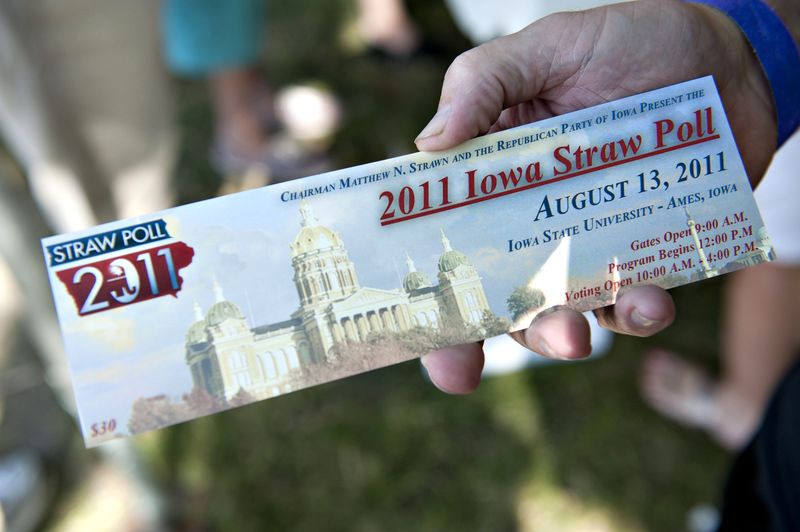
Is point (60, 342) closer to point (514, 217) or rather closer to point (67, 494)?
point (67, 494)

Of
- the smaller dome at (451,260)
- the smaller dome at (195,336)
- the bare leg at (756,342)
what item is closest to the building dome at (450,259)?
the smaller dome at (451,260)

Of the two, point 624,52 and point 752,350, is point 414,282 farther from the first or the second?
point 752,350

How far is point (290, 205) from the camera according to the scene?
0.91 metres

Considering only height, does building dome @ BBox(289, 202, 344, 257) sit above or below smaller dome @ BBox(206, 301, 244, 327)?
above

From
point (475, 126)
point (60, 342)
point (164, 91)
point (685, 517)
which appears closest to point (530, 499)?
point (685, 517)

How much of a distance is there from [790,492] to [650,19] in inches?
34.7

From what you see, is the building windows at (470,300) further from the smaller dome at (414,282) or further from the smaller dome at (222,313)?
the smaller dome at (222,313)

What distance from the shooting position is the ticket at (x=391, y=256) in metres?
0.87

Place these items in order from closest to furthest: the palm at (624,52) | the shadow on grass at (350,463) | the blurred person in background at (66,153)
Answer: the palm at (624,52) < the blurred person in background at (66,153) < the shadow on grass at (350,463)

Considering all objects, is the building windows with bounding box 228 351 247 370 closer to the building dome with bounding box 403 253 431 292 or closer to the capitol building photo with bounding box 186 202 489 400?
the capitol building photo with bounding box 186 202 489 400

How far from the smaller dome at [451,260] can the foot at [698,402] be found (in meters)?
1.24

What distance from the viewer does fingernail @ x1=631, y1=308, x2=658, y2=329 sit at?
0.90 m

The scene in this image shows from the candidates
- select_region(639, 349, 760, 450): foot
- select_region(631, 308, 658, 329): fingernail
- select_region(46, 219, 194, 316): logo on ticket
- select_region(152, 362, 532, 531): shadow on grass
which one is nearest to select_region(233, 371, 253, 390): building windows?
select_region(46, 219, 194, 316): logo on ticket

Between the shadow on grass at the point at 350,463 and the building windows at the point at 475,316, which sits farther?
the shadow on grass at the point at 350,463
